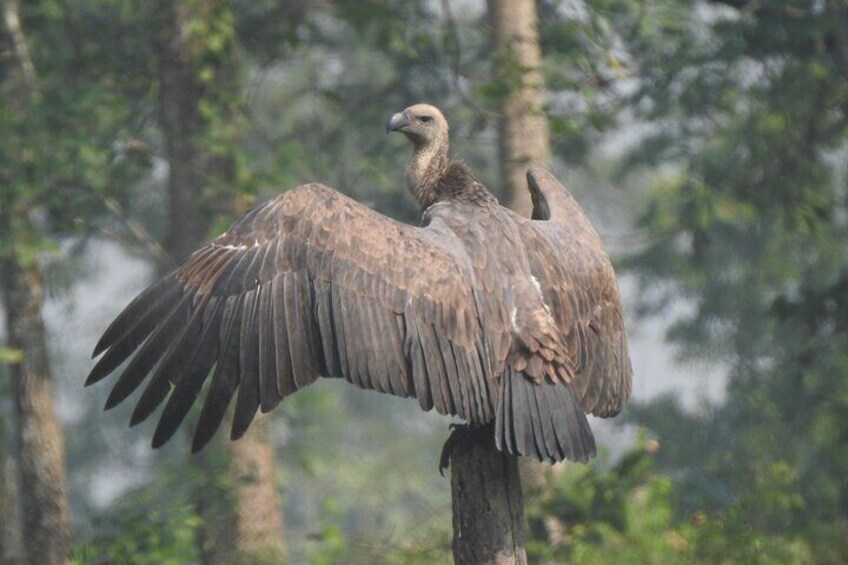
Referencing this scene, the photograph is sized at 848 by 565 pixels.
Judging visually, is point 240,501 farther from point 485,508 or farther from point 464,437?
point 485,508

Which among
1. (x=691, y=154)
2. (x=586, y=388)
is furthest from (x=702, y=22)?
(x=586, y=388)

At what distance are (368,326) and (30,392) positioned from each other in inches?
257

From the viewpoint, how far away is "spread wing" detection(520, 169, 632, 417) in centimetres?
793

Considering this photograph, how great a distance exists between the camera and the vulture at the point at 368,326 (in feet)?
24.1

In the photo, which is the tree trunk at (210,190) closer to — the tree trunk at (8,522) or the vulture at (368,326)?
the tree trunk at (8,522)

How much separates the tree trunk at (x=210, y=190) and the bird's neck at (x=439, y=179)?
12.4 ft

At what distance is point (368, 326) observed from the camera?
7453 mm

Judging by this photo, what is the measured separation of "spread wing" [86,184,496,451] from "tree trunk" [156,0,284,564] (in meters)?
4.63

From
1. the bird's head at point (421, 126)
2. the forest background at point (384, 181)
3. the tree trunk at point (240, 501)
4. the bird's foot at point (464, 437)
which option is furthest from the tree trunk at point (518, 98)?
the bird's foot at point (464, 437)

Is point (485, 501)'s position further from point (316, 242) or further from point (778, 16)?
point (778, 16)

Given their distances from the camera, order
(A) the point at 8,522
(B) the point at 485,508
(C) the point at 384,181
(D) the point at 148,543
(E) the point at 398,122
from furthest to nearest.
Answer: (C) the point at 384,181, (A) the point at 8,522, (D) the point at 148,543, (E) the point at 398,122, (B) the point at 485,508

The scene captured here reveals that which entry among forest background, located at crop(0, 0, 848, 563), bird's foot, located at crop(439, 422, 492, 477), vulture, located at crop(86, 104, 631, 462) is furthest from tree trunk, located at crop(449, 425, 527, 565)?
forest background, located at crop(0, 0, 848, 563)

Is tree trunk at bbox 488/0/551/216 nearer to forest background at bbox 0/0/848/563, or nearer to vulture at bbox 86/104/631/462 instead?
forest background at bbox 0/0/848/563

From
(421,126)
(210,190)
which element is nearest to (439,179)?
(421,126)
